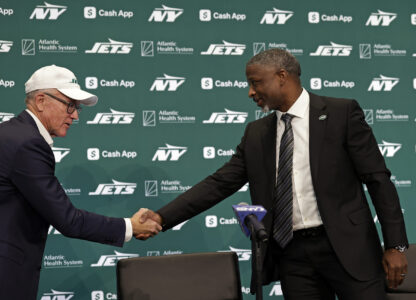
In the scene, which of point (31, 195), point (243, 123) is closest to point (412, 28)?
point (243, 123)

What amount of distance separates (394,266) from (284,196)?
2.23ft

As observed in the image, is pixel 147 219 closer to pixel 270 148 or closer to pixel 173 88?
pixel 270 148

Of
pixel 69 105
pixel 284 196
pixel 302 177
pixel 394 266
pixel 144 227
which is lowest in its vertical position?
pixel 394 266

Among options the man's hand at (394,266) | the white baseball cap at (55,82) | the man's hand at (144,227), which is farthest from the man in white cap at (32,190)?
the man's hand at (394,266)

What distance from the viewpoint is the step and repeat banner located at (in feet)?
14.1

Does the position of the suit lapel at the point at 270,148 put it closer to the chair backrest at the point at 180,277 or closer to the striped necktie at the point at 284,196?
the striped necktie at the point at 284,196

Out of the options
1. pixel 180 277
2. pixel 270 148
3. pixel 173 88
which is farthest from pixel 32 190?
pixel 173 88

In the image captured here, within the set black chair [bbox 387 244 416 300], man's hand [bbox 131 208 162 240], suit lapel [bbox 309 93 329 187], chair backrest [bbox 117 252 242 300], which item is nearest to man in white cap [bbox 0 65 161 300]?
man's hand [bbox 131 208 162 240]

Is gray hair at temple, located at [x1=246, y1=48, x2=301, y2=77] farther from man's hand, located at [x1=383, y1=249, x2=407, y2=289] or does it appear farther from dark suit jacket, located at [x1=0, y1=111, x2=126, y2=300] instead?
dark suit jacket, located at [x1=0, y1=111, x2=126, y2=300]

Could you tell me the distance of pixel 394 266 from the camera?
2.75 meters

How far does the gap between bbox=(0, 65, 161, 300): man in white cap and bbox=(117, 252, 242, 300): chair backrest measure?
619 millimetres

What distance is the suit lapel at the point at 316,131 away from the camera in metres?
2.91

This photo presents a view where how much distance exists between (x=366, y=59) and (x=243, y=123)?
129 centimetres

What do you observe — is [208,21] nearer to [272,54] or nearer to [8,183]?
[272,54]
